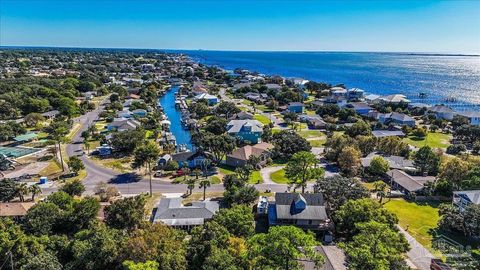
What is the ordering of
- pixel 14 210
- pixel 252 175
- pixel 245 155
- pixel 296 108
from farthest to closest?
1. pixel 296 108
2. pixel 245 155
3. pixel 252 175
4. pixel 14 210

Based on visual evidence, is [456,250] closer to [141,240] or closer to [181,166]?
[141,240]

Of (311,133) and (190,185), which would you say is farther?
(311,133)

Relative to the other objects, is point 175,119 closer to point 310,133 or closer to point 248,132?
point 248,132

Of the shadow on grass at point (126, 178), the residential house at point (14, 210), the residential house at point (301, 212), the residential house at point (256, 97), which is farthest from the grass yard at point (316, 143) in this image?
the residential house at point (14, 210)

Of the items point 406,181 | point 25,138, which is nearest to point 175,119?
point 25,138

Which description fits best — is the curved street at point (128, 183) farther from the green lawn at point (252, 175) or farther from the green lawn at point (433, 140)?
the green lawn at point (433, 140)

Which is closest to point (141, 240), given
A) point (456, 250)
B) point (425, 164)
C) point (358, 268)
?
point (358, 268)

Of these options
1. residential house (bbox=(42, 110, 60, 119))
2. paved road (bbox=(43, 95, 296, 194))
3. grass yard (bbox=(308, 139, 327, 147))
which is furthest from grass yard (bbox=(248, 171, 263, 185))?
residential house (bbox=(42, 110, 60, 119))
